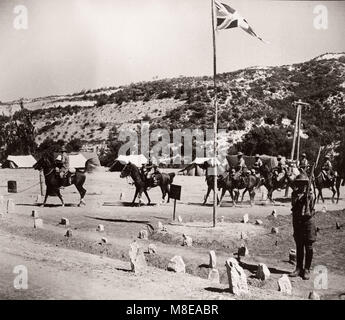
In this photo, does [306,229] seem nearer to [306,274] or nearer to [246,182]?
[306,274]

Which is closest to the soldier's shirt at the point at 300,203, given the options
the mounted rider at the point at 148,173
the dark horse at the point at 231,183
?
the dark horse at the point at 231,183

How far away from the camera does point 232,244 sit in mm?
15984

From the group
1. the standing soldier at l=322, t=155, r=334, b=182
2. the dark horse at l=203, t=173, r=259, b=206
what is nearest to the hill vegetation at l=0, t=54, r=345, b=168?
the standing soldier at l=322, t=155, r=334, b=182

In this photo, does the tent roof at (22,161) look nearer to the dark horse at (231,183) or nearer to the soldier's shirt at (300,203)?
the dark horse at (231,183)

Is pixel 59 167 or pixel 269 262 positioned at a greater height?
pixel 59 167

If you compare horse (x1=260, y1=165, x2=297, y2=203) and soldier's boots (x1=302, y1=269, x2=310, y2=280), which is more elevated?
horse (x1=260, y1=165, x2=297, y2=203)

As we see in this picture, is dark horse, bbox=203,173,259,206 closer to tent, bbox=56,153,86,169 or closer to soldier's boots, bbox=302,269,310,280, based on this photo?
soldier's boots, bbox=302,269,310,280

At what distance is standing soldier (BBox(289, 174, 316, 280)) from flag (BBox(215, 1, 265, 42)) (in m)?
6.03

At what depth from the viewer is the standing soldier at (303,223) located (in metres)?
12.2

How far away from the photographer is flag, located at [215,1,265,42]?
16625mm

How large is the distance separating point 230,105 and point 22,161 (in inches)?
1122

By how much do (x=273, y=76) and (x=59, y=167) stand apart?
198ft
